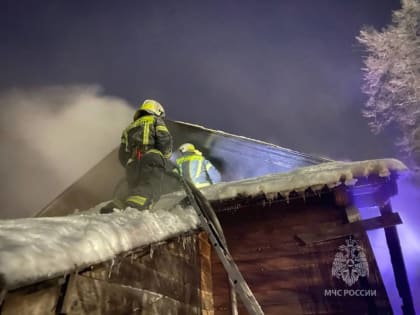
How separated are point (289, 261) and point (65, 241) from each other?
3.29 m

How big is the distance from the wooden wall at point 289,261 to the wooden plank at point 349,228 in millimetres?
76

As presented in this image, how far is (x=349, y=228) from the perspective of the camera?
4.21 m

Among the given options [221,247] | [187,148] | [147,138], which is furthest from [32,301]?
[187,148]

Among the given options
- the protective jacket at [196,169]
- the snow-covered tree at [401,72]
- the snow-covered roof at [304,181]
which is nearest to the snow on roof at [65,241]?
the snow-covered roof at [304,181]

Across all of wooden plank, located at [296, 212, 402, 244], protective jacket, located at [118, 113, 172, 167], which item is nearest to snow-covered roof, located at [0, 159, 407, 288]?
wooden plank, located at [296, 212, 402, 244]

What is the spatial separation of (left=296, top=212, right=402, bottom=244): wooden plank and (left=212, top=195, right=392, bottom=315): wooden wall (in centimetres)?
8

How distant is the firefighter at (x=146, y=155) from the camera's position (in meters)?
4.10

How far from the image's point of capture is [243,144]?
8.12 metres

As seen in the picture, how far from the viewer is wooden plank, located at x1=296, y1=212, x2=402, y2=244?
4.12m

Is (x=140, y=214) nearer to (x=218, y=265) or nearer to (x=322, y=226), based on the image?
(x=218, y=265)

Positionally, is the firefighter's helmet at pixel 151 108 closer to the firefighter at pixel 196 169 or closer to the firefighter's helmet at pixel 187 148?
the firefighter at pixel 196 169

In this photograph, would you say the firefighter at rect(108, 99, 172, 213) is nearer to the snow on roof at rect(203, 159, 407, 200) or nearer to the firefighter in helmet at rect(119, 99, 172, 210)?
the firefighter in helmet at rect(119, 99, 172, 210)

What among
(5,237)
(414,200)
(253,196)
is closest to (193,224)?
(253,196)

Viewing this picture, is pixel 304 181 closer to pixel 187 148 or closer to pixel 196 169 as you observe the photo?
pixel 196 169
